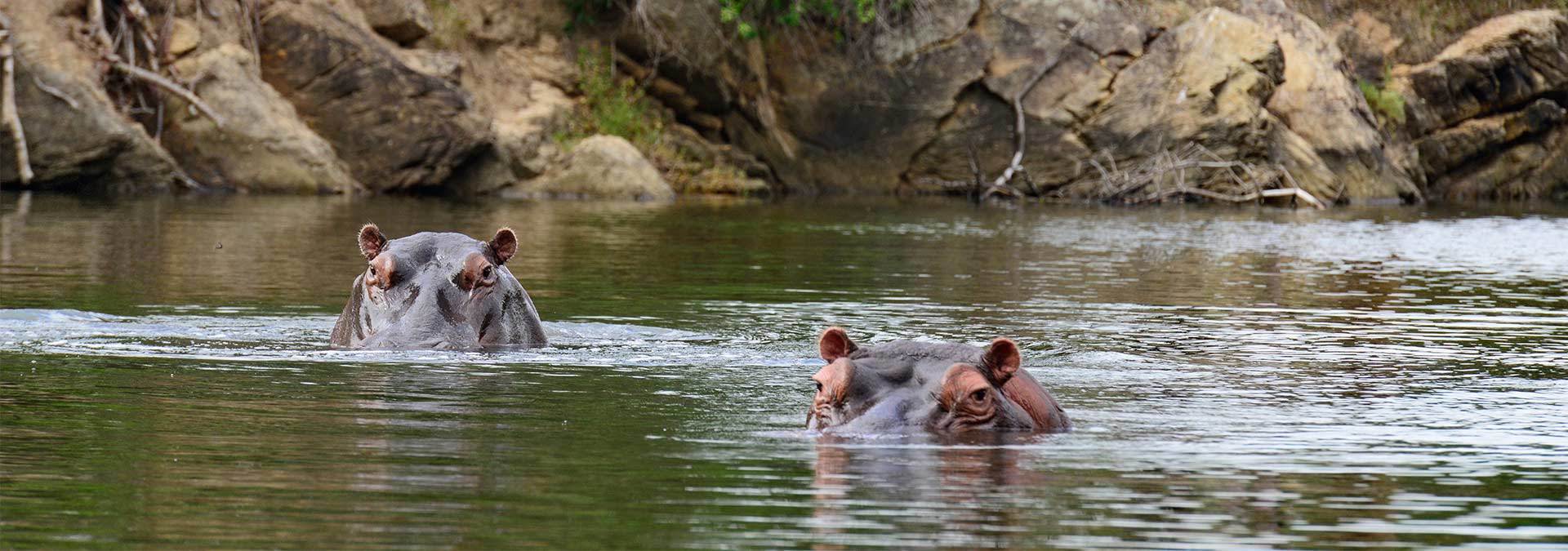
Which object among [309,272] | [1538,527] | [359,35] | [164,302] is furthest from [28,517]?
[359,35]

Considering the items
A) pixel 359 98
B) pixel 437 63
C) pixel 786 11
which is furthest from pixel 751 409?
pixel 786 11

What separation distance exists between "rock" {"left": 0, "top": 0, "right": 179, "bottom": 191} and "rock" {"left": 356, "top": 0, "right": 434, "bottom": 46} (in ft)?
17.6

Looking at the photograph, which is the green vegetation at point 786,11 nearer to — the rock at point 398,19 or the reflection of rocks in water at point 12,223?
the rock at point 398,19

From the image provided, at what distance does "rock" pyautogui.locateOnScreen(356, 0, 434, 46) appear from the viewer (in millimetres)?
34500

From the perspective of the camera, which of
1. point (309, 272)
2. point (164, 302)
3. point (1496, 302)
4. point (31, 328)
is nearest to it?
point (31, 328)

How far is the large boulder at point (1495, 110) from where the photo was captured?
140 feet

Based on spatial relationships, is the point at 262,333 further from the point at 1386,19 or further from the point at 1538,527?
the point at 1386,19

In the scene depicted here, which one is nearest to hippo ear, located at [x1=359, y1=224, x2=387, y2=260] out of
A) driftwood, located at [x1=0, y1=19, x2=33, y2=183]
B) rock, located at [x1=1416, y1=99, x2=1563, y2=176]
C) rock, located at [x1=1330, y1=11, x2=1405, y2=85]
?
driftwood, located at [x1=0, y1=19, x2=33, y2=183]

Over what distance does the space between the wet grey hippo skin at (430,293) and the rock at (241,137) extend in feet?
68.3

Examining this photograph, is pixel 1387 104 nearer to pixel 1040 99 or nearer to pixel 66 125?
pixel 1040 99

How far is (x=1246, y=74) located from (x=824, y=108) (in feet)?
24.2

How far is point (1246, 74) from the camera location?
37.0 meters

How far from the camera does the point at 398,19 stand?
34.6m

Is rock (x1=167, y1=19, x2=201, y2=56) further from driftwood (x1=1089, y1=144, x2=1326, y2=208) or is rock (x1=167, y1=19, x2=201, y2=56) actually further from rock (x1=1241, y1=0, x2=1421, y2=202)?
rock (x1=1241, y1=0, x2=1421, y2=202)
